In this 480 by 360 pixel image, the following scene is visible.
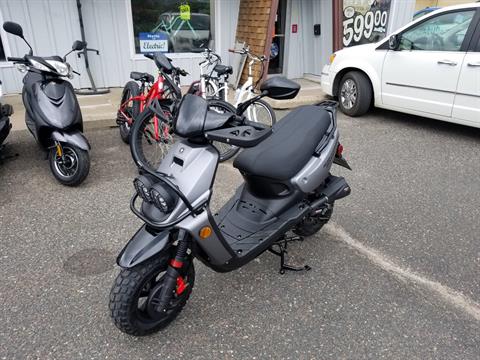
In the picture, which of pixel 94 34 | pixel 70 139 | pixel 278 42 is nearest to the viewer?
pixel 70 139

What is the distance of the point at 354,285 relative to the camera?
259cm

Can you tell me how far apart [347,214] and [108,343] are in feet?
7.38

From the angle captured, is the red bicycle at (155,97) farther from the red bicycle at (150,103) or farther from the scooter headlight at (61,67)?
the scooter headlight at (61,67)

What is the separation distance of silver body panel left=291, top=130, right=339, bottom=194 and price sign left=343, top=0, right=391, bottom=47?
18.9 feet

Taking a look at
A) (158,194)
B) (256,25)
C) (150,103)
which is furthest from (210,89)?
(158,194)

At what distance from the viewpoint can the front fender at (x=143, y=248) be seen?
188cm

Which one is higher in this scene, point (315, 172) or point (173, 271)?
point (315, 172)

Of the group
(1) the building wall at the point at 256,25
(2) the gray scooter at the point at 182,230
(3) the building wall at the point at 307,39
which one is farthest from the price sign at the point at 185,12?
(2) the gray scooter at the point at 182,230

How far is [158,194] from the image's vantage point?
188 centimetres

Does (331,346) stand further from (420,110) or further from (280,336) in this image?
(420,110)

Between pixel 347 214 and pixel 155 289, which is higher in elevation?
pixel 155 289

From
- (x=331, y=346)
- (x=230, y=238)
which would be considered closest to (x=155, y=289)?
(x=230, y=238)

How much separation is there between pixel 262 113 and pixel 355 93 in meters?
2.06

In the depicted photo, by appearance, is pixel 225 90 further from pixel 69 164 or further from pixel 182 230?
pixel 182 230
